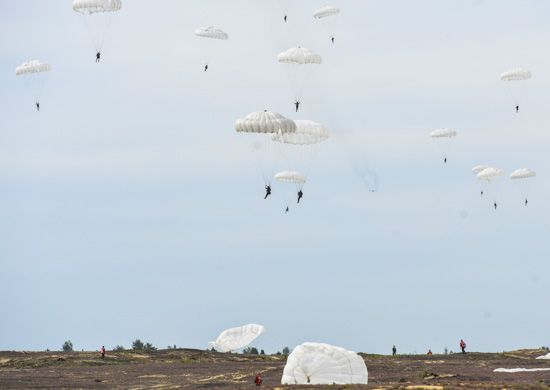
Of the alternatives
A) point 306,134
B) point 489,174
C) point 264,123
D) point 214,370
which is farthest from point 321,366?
point 489,174

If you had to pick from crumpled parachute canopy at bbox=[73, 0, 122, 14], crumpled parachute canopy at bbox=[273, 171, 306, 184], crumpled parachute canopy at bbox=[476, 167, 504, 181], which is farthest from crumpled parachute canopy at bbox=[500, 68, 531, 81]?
crumpled parachute canopy at bbox=[73, 0, 122, 14]

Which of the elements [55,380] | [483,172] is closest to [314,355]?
[55,380]

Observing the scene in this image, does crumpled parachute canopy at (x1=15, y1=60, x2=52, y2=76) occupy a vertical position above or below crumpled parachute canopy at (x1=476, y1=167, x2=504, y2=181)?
above

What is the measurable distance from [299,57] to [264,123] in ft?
48.7

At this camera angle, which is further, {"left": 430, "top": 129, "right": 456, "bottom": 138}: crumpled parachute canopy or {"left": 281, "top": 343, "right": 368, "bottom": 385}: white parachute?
{"left": 430, "top": 129, "right": 456, "bottom": 138}: crumpled parachute canopy

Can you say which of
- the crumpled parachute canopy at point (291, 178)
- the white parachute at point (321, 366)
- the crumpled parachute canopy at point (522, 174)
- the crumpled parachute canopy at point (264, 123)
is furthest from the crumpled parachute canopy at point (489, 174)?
the white parachute at point (321, 366)

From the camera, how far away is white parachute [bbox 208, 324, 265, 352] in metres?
91.6

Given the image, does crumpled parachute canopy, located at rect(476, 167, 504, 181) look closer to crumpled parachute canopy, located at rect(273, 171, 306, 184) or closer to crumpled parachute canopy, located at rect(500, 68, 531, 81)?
crumpled parachute canopy, located at rect(500, 68, 531, 81)

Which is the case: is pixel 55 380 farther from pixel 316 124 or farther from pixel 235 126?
pixel 316 124

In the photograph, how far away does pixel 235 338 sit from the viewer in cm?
9325

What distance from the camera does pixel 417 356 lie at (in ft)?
293

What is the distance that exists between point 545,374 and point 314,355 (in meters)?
18.3

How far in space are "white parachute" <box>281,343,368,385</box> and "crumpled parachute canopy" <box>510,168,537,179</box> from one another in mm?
55340

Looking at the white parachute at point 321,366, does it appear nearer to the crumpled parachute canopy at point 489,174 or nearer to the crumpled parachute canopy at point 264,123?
the crumpled parachute canopy at point 264,123
